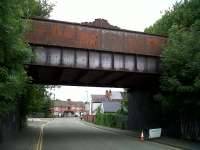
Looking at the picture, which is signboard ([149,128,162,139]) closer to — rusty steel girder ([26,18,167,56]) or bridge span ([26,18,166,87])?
bridge span ([26,18,166,87])

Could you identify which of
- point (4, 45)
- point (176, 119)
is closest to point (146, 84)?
point (176, 119)

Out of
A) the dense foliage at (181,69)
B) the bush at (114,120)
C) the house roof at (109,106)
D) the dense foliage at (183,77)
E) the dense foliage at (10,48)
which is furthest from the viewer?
the house roof at (109,106)

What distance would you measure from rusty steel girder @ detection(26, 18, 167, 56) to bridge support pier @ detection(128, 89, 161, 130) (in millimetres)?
7961

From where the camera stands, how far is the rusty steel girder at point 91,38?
28.5 metres

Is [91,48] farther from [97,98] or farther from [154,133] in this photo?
[97,98]

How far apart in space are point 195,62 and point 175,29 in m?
4.98

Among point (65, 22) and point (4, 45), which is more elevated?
point (65, 22)

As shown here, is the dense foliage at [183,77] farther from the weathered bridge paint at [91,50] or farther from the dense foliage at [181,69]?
the weathered bridge paint at [91,50]

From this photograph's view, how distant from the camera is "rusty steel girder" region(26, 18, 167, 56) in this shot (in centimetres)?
2852

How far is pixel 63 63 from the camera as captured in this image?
29.4m

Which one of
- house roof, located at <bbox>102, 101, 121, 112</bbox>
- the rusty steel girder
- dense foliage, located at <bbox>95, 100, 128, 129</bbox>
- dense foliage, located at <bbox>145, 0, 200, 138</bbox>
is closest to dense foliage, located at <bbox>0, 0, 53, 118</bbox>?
the rusty steel girder

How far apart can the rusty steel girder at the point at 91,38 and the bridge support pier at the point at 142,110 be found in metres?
7.96

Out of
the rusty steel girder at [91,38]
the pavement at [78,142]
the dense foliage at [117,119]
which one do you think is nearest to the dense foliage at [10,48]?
the pavement at [78,142]

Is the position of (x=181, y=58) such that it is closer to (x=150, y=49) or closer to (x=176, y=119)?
(x=150, y=49)
